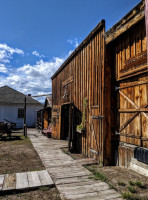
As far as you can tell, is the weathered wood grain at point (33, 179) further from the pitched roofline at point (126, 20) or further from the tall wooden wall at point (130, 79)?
the pitched roofline at point (126, 20)

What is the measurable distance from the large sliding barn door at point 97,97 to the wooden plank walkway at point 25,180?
2.11 m

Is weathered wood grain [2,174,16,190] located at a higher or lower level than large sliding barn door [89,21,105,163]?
lower

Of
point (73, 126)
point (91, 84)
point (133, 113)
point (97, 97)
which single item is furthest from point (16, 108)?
point (133, 113)

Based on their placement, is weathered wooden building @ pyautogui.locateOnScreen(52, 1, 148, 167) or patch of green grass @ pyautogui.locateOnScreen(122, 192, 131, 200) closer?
patch of green grass @ pyautogui.locateOnScreen(122, 192, 131, 200)

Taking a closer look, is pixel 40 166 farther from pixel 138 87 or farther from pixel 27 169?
pixel 138 87

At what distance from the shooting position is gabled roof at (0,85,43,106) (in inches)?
901

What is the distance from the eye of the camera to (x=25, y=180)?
4.11 meters

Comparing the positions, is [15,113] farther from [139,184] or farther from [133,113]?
[139,184]

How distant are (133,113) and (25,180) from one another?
3.38 m

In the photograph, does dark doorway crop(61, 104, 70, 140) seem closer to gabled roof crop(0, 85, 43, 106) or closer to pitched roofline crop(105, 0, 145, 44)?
pitched roofline crop(105, 0, 145, 44)

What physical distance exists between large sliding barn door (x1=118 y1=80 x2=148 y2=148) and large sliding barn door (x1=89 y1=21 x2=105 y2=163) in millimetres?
662

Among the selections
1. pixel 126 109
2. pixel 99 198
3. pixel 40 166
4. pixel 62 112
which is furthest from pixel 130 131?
pixel 62 112

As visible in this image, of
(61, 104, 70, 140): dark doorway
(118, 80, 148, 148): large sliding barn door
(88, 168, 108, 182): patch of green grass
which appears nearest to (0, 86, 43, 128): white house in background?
(61, 104, 70, 140): dark doorway

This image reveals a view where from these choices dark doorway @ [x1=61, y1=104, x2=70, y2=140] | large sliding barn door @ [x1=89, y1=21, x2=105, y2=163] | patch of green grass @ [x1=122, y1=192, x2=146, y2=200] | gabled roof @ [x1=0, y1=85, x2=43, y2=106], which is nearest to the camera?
patch of green grass @ [x1=122, y1=192, x2=146, y2=200]
